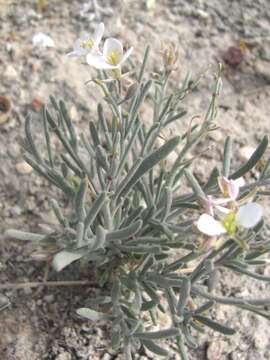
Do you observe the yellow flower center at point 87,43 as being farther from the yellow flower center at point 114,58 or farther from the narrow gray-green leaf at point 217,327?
the narrow gray-green leaf at point 217,327

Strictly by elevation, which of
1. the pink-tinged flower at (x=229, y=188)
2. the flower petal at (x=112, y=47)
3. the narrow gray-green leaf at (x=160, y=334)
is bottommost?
the narrow gray-green leaf at (x=160, y=334)

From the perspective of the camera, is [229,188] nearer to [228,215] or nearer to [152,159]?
[228,215]

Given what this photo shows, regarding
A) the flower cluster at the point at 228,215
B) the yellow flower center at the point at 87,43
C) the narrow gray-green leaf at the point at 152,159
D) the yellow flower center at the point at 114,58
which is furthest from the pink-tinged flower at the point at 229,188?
the yellow flower center at the point at 87,43

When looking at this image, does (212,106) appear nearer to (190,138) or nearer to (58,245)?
(190,138)

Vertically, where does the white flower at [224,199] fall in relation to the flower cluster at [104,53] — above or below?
below

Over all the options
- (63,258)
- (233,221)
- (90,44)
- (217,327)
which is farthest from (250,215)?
(90,44)

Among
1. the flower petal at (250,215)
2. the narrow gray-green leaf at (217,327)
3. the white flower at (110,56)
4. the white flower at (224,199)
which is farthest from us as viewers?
the white flower at (110,56)

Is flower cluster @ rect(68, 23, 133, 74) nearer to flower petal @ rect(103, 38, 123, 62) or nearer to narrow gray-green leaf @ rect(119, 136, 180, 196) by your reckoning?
flower petal @ rect(103, 38, 123, 62)
